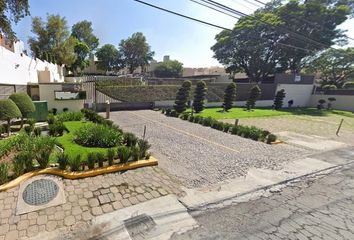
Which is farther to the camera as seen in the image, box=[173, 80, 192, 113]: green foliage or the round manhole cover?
box=[173, 80, 192, 113]: green foliage

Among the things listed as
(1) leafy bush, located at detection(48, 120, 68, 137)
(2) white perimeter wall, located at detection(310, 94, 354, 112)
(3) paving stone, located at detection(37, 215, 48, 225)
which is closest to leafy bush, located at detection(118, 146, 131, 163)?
(3) paving stone, located at detection(37, 215, 48, 225)

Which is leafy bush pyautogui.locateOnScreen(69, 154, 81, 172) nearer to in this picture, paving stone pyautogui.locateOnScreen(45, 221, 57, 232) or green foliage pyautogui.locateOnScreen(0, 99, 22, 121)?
paving stone pyautogui.locateOnScreen(45, 221, 57, 232)

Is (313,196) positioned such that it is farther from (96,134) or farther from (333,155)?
(96,134)

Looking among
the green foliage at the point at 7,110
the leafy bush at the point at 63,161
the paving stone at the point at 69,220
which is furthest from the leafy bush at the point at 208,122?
the paving stone at the point at 69,220

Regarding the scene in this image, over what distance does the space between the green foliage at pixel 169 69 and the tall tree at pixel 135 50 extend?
210 inches

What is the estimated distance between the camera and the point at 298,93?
29.4 m

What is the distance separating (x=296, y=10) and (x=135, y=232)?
107ft

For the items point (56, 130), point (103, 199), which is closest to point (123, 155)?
point (103, 199)

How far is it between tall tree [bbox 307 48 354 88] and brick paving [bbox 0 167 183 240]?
37.1 meters

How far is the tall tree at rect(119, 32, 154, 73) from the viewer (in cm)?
6006

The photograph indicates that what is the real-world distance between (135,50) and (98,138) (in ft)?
191

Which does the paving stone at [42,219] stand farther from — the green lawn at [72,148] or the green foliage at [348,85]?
the green foliage at [348,85]

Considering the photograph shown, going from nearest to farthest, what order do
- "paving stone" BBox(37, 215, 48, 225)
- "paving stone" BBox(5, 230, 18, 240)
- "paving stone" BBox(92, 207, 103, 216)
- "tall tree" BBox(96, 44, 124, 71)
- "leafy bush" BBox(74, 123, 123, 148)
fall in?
"paving stone" BBox(5, 230, 18, 240)
"paving stone" BBox(37, 215, 48, 225)
"paving stone" BBox(92, 207, 103, 216)
"leafy bush" BBox(74, 123, 123, 148)
"tall tree" BBox(96, 44, 124, 71)

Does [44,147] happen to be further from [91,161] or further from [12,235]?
[12,235]
